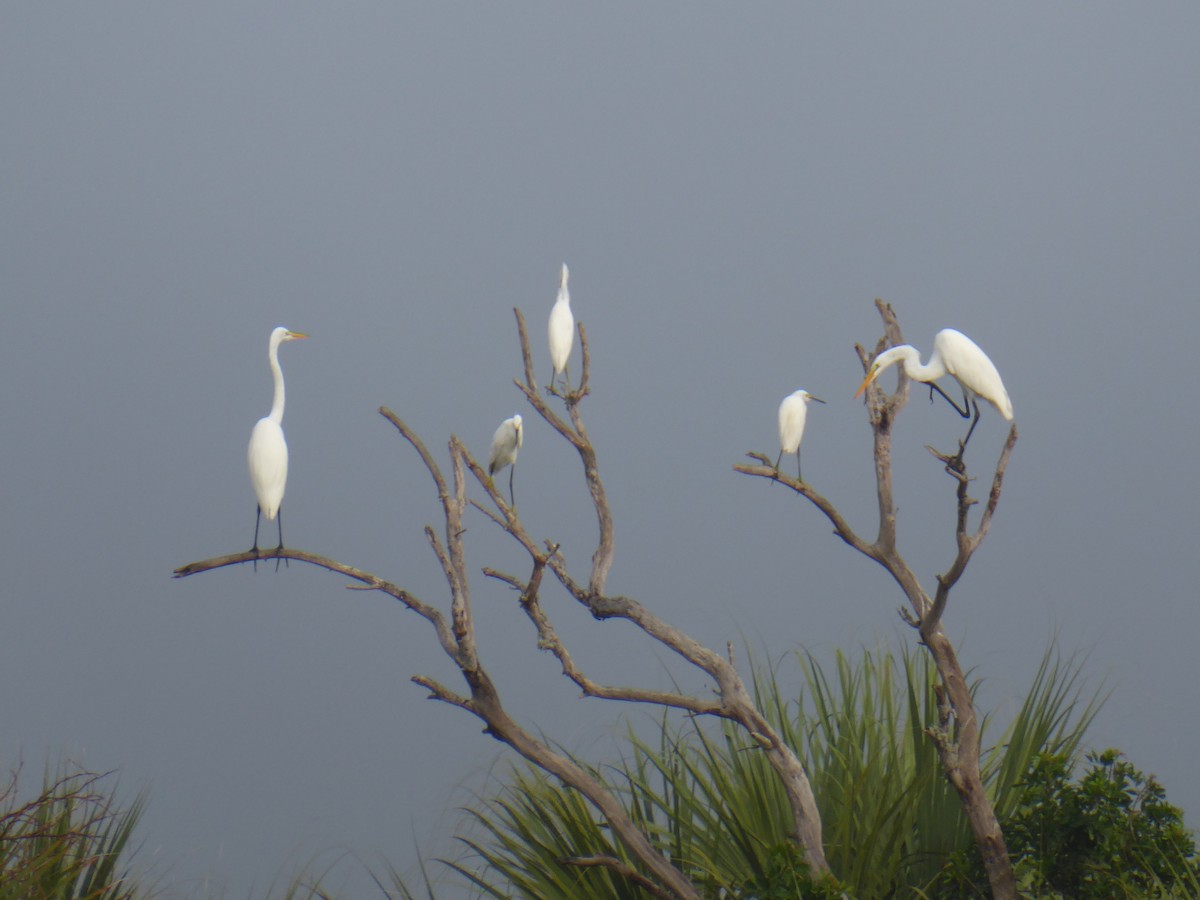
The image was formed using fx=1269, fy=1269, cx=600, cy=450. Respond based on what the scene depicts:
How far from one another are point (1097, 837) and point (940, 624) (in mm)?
595

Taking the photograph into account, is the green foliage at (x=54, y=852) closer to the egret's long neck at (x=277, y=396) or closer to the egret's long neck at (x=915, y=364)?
the egret's long neck at (x=277, y=396)

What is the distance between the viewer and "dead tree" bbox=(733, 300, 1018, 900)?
2725mm

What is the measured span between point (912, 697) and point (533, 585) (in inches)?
36.0

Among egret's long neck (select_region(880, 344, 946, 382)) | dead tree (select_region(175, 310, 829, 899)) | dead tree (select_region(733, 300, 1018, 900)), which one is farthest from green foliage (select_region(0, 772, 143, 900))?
egret's long neck (select_region(880, 344, 946, 382))

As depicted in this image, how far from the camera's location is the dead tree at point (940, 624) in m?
2.72

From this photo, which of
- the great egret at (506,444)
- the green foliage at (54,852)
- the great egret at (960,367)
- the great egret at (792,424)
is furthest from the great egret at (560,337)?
the green foliage at (54,852)

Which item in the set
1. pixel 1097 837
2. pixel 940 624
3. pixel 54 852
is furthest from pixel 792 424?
pixel 54 852

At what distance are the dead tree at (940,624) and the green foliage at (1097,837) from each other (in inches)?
2.6

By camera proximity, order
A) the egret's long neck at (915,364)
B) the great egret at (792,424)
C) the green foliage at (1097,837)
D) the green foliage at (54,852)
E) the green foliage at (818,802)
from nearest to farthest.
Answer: the green foliage at (54,852)
the green foliage at (1097,837)
the green foliage at (818,802)
the egret's long neck at (915,364)
the great egret at (792,424)

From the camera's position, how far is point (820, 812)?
3.05 meters

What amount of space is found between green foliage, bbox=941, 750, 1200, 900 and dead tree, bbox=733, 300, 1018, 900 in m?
0.07

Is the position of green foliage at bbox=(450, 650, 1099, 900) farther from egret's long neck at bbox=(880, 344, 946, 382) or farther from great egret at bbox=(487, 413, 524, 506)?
Result: great egret at bbox=(487, 413, 524, 506)

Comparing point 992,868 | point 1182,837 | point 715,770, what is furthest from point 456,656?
point 1182,837

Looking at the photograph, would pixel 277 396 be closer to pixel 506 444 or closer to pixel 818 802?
pixel 506 444
